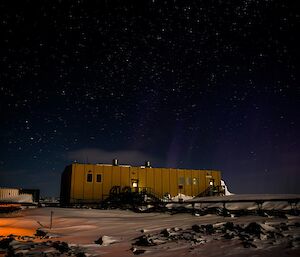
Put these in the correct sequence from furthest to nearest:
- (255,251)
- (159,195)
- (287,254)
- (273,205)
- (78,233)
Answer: (159,195) → (273,205) → (78,233) → (255,251) → (287,254)

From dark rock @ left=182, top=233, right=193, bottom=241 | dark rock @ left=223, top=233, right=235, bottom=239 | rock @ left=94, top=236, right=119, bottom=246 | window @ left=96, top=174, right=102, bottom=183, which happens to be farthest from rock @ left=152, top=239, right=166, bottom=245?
window @ left=96, top=174, right=102, bottom=183

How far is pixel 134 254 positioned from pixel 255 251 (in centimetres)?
223

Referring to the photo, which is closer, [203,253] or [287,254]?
[287,254]

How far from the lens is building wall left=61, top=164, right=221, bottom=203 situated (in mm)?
31516

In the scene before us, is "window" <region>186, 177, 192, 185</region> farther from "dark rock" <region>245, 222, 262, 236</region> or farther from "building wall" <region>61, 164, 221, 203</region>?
"dark rock" <region>245, 222, 262, 236</region>

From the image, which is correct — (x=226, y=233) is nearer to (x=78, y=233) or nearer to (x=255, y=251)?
(x=255, y=251)

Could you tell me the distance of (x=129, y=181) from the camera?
34.0 metres

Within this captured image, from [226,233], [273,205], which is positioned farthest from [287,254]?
[273,205]

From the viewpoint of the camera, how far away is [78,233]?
8.80m

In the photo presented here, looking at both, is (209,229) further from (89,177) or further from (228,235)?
(89,177)

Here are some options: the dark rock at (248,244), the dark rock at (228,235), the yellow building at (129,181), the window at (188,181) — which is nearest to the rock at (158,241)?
the dark rock at (228,235)

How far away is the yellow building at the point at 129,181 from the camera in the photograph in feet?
104

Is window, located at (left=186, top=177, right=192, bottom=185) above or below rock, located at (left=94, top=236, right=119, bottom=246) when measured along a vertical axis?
above

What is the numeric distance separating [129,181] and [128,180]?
0.17 metres
